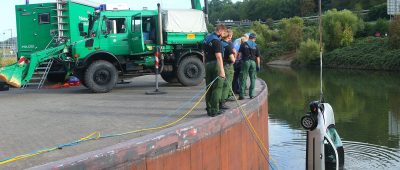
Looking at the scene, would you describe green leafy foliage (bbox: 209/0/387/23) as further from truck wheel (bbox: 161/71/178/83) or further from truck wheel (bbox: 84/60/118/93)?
truck wheel (bbox: 84/60/118/93)

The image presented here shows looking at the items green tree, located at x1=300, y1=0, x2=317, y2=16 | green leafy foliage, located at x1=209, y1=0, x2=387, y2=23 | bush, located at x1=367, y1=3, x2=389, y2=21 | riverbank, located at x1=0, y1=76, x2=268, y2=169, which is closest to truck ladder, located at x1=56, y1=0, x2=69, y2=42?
riverbank, located at x1=0, y1=76, x2=268, y2=169

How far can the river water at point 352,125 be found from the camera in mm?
14984

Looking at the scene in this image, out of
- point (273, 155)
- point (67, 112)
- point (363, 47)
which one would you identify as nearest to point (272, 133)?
point (273, 155)

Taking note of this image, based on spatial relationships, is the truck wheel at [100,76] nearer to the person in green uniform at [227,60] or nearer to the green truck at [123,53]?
the green truck at [123,53]

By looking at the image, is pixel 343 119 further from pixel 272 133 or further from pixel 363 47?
pixel 363 47

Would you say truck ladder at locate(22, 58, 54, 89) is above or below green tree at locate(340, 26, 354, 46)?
below

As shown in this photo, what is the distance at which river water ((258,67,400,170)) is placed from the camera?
15.0m

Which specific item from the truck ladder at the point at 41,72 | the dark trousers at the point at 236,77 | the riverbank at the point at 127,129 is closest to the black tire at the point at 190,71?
the riverbank at the point at 127,129

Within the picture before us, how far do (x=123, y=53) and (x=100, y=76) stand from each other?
1.20m

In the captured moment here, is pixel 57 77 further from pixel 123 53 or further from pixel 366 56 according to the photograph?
pixel 366 56

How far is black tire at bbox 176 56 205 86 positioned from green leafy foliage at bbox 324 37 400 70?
1673 inches

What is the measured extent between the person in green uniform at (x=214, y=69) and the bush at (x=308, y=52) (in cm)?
6041

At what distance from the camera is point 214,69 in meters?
8.66

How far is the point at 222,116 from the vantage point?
8102 millimetres
